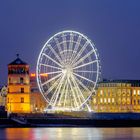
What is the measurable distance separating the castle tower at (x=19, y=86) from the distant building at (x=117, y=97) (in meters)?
49.0

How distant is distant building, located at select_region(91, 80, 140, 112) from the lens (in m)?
194

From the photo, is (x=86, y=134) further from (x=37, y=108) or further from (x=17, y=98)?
(x=37, y=108)

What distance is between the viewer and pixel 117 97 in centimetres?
19450

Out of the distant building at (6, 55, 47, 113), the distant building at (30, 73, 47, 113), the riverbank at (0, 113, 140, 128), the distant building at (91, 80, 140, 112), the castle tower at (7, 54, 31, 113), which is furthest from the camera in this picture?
the distant building at (91, 80, 140, 112)

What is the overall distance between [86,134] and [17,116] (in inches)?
1074

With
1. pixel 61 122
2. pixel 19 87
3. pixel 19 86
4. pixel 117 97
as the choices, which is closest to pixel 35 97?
pixel 19 86

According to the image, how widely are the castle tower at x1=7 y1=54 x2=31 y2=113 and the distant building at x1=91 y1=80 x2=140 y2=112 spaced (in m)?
49.0

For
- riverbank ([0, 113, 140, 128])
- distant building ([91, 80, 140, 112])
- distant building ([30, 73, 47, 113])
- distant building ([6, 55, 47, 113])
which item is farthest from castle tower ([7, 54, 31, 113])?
distant building ([91, 80, 140, 112])

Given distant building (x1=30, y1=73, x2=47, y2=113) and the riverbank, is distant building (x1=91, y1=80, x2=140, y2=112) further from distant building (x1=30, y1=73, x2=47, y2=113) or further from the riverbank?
the riverbank

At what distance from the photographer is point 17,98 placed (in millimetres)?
144250

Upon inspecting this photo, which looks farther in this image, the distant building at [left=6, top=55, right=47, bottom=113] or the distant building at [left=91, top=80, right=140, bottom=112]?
the distant building at [left=91, top=80, right=140, bottom=112]

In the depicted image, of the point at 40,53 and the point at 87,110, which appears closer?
the point at 40,53

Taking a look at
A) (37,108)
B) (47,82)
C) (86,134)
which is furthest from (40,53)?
(37,108)

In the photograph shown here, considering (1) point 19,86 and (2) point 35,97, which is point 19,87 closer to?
(1) point 19,86
